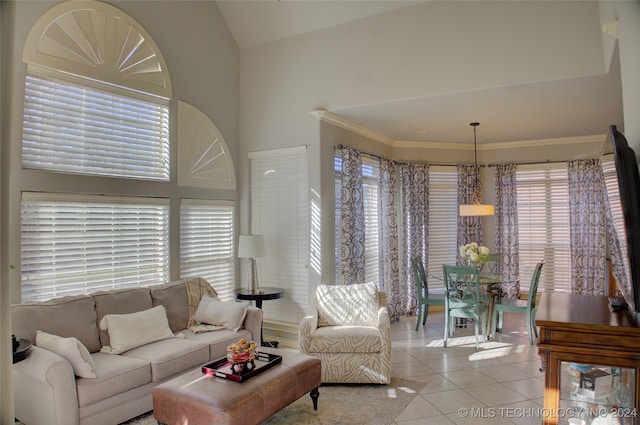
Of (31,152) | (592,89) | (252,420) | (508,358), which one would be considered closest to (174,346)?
(252,420)

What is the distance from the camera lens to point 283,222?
18.4ft

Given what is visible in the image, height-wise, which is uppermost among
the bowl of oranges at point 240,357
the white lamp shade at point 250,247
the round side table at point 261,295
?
the white lamp shade at point 250,247

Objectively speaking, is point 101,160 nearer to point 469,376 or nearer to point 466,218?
point 469,376

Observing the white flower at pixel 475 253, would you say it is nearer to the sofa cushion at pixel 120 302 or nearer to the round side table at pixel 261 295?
the round side table at pixel 261 295

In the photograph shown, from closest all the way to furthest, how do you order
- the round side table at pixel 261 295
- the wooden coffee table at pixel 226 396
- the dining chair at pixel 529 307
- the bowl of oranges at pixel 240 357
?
the wooden coffee table at pixel 226 396 < the bowl of oranges at pixel 240 357 < the round side table at pixel 261 295 < the dining chair at pixel 529 307

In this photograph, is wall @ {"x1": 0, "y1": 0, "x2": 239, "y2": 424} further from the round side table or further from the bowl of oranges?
the bowl of oranges

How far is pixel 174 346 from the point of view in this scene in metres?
3.78

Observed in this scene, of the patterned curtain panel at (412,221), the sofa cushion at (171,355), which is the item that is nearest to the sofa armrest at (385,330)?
the sofa cushion at (171,355)

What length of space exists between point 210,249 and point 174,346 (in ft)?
5.95

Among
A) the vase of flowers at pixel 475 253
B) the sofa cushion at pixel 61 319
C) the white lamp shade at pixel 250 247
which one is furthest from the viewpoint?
the vase of flowers at pixel 475 253

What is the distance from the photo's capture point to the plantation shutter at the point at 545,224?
23.4 ft

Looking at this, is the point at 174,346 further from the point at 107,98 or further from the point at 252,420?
the point at 107,98

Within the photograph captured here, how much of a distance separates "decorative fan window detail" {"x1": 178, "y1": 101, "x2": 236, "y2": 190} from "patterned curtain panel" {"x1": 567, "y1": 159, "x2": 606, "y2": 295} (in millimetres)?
5383

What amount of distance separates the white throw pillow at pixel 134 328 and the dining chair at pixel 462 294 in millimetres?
3321
